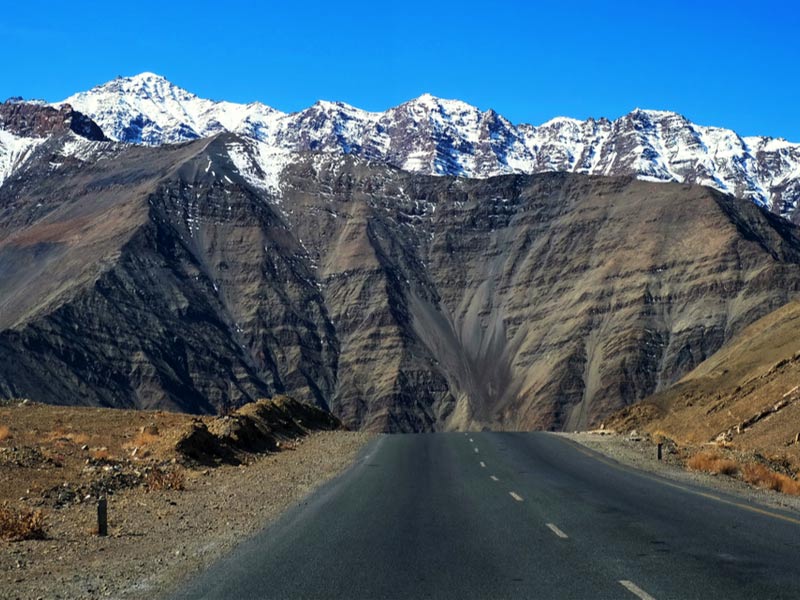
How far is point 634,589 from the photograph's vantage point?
10.6 m

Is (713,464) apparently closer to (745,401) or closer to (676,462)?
(676,462)

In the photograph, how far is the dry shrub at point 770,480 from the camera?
24.6 meters

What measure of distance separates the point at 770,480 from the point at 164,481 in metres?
15.8

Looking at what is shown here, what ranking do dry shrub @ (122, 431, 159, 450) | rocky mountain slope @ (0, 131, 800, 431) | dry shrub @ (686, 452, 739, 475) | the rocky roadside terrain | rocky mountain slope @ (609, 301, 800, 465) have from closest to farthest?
1. the rocky roadside terrain
2. dry shrub @ (686, 452, 739, 475)
3. dry shrub @ (122, 431, 159, 450)
4. rocky mountain slope @ (609, 301, 800, 465)
5. rocky mountain slope @ (0, 131, 800, 431)

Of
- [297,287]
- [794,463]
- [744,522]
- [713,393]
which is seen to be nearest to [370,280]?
[297,287]

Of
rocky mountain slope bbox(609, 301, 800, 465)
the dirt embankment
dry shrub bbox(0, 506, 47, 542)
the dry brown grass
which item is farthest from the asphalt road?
rocky mountain slope bbox(609, 301, 800, 465)

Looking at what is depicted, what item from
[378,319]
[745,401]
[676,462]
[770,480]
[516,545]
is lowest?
[516,545]

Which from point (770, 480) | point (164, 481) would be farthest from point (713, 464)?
point (164, 481)

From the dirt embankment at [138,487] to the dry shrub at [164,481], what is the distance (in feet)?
0.12

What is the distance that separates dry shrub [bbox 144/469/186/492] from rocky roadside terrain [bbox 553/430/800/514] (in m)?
12.9

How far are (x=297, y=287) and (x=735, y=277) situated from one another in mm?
84496

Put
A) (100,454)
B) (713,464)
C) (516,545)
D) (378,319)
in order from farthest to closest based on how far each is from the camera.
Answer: (378,319)
(713,464)
(100,454)
(516,545)

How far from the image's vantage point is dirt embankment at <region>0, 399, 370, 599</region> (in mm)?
12648

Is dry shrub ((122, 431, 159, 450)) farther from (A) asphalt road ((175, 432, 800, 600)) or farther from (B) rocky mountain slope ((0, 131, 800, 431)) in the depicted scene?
(B) rocky mountain slope ((0, 131, 800, 431))
